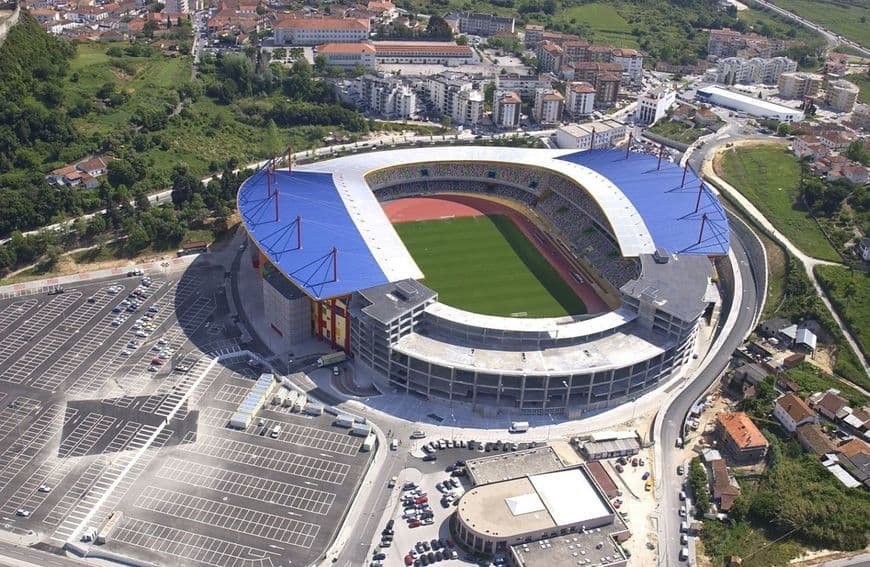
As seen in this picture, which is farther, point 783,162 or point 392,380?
point 783,162

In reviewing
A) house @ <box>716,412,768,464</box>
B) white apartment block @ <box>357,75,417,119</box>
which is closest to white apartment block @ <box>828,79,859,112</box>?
white apartment block @ <box>357,75,417,119</box>

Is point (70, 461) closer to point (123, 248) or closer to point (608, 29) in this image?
point (123, 248)

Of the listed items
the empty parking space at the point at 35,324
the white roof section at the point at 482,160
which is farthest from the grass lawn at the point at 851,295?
the empty parking space at the point at 35,324

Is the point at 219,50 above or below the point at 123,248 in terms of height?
above

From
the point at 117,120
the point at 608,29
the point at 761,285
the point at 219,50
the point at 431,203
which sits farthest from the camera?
the point at 608,29

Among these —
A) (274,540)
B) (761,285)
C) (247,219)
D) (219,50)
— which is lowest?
(274,540)

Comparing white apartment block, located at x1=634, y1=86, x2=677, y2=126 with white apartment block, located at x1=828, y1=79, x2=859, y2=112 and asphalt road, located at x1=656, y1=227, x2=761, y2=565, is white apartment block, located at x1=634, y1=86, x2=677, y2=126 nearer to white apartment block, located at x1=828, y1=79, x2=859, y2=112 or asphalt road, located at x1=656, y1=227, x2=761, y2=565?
white apartment block, located at x1=828, y1=79, x2=859, y2=112

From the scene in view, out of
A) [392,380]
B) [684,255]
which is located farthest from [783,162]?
[392,380]
